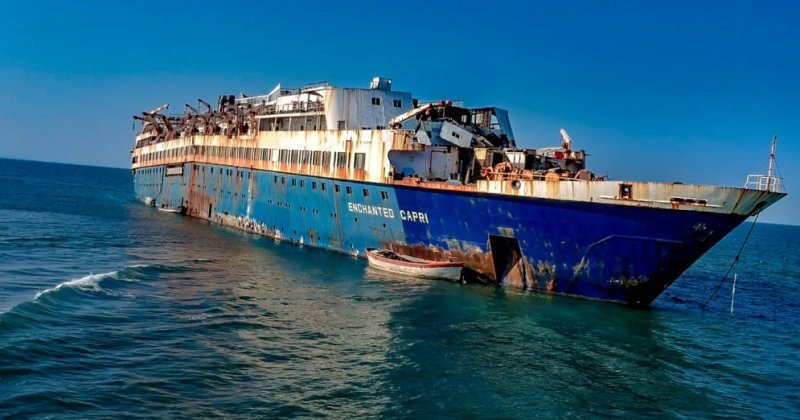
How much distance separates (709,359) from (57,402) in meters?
19.2

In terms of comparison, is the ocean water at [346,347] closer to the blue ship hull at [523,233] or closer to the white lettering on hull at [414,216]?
the blue ship hull at [523,233]

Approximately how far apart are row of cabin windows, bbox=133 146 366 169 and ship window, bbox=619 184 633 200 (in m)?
15.1

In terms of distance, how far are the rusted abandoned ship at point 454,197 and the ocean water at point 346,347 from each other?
2.09 meters

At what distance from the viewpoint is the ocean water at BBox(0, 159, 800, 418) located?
13.7 metres

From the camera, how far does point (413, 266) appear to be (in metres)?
29.3

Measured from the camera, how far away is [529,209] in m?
25.0

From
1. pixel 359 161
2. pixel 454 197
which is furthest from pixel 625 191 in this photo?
pixel 359 161


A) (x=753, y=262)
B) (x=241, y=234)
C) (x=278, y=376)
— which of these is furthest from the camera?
(x=753, y=262)

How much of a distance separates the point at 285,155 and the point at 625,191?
2522 cm

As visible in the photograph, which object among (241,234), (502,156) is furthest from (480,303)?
(241,234)

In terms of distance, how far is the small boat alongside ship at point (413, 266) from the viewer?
92.9 ft

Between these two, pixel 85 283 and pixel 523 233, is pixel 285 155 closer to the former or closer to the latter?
pixel 85 283

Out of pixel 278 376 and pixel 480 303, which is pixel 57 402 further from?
pixel 480 303

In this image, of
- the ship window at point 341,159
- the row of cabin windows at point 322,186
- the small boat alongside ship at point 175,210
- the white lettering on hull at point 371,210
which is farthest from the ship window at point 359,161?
the small boat alongside ship at point 175,210
